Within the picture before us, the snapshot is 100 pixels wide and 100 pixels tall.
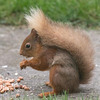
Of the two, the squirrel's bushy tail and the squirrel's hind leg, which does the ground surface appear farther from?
the squirrel's bushy tail

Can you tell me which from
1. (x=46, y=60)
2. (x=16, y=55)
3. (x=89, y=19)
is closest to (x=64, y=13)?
(x=89, y=19)

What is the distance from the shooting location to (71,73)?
320 centimetres

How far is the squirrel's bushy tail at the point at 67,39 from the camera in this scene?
3188 mm

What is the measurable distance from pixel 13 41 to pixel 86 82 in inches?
86.7

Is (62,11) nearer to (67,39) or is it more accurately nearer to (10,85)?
(10,85)

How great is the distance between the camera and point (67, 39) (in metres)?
3.18

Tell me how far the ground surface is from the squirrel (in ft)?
0.62

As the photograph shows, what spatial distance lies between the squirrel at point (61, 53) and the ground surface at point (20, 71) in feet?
0.62

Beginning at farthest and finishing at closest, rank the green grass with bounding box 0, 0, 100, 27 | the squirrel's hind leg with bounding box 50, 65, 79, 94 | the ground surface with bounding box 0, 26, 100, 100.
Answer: the green grass with bounding box 0, 0, 100, 27, the ground surface with bounding box 0, 26, 100, 100, the squirrel's hind leg with bounding box 50, 65, 79, 94

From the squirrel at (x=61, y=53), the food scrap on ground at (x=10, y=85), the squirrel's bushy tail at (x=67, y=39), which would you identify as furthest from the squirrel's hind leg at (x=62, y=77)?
the food scrap on ground at (x=10, y=85)

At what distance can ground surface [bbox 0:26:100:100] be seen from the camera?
344 cm

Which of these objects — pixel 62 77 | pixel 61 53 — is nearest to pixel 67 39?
pixel 61 53

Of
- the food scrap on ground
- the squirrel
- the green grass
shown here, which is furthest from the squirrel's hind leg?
the green grass

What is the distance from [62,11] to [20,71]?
7.47ft
